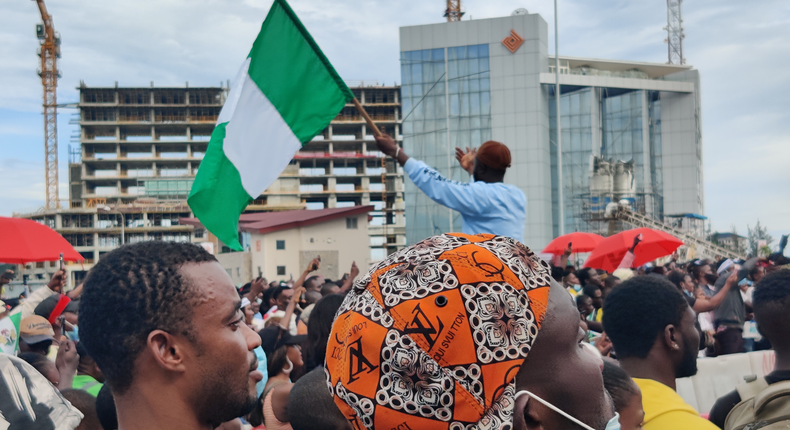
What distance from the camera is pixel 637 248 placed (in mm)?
12422

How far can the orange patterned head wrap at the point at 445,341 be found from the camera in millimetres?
1389

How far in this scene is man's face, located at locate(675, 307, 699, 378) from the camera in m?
3.45

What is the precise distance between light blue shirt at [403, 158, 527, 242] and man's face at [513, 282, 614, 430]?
222 centimetres

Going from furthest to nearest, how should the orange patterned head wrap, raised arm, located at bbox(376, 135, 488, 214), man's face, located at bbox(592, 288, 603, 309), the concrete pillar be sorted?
the concrete pillar < man's face, located at bbox(592, 288, 603, 309) < raised arm, located at bbox(376, 135, 488, 214) < the orange patterned head wrap

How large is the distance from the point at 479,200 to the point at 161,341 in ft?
6.94

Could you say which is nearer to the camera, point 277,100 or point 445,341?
point 445,341

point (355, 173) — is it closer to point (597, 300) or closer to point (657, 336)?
point (597, 300)

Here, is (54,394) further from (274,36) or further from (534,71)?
(534,71)

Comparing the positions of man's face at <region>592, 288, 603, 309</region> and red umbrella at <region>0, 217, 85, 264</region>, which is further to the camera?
man's face at <region>592, 288, 603, 309</region>

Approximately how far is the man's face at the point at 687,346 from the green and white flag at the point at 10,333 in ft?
11.9

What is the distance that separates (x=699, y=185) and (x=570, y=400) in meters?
65.2

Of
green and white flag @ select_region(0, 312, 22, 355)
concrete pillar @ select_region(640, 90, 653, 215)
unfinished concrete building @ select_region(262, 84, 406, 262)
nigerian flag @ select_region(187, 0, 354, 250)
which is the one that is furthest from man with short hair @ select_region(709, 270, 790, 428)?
unfinished concrete building @ select_region(262, 84, 406, 262)

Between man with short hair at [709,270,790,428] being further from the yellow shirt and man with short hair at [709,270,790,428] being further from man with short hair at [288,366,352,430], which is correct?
man with short hair at [288,366,352,430]

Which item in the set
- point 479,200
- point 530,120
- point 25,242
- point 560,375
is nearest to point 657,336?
point 479,200
